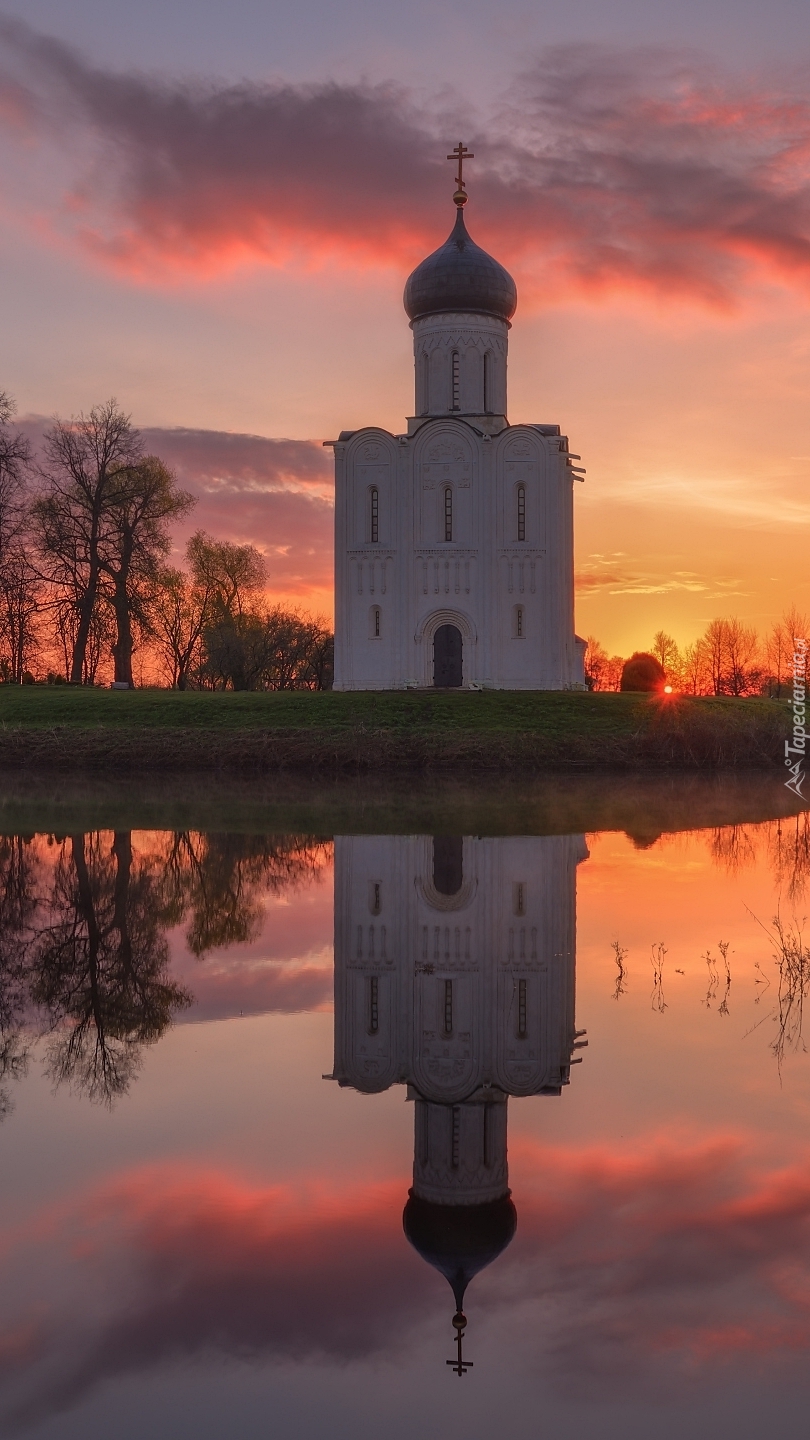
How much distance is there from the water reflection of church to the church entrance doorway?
25.9 m

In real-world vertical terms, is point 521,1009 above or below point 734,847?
below

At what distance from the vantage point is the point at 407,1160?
5.49 metres

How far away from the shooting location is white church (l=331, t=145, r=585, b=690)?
39625 millimetres

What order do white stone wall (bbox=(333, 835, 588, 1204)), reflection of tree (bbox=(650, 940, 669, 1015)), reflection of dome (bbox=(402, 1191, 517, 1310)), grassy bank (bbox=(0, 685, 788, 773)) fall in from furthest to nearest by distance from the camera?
grassy bank (bbox=(0, 685, 788, 773)), reflection of tree (bbox=(650, 940, 669, 1015)), white stone wall (bbox=(333, 835, 588, 1204)), reflection of dome (bbox=(402, 1191, 517, 1310))

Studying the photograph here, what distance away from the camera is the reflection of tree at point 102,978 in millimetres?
6930

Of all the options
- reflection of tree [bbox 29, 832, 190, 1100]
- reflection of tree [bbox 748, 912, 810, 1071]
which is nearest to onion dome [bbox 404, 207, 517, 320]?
reflection of tree [bbox 29, 832, 190, 1100]

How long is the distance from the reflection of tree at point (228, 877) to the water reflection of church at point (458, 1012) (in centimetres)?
77

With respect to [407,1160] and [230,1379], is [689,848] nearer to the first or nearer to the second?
[407,1160]

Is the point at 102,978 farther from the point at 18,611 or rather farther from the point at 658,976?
the point at 18,611

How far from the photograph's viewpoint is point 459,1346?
4035mm

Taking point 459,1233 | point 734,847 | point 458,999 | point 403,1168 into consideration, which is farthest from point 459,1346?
point 734,847

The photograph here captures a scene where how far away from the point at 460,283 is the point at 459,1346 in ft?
130

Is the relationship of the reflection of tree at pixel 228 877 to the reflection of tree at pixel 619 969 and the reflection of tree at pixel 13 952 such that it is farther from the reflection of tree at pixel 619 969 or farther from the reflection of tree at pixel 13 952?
the reflection of tree at pixel 619 969

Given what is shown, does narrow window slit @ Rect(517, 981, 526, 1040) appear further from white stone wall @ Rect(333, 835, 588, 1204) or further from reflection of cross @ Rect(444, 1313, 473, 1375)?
reflection of cross @ Rect(444, 1313, 473, 1375)
